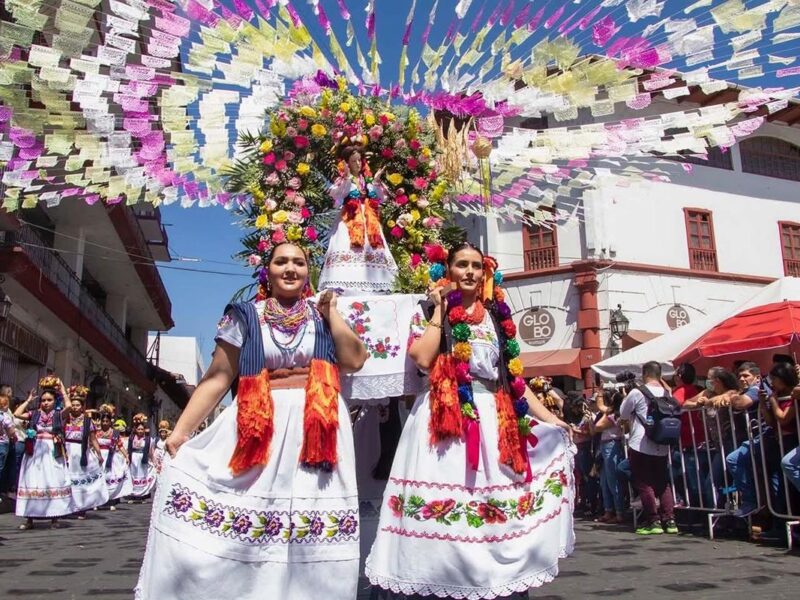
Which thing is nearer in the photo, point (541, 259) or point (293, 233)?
point (293, 233)

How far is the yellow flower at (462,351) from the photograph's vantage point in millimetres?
3820

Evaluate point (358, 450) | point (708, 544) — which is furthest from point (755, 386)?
point (358, 450)

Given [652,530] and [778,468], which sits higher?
[778,468]

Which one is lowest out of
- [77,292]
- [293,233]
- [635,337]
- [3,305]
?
[293,233]

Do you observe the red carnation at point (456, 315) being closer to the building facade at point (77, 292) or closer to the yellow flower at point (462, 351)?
the yellow flower at point (462, 351)

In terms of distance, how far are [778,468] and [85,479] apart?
33.0 ft

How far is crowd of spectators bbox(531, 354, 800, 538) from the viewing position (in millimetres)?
6910

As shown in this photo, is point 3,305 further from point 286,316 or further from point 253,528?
point 253,528

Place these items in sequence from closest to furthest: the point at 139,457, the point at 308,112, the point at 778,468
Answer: the point at 308,112 < the point at 778,468 < the point at 139,457

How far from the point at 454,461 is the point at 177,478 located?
3.99 ft

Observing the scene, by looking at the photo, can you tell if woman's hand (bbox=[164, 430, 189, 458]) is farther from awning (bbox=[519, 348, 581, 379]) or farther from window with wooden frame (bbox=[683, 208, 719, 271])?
window with wooden frame (bbox=[683, 208, 719, 271])

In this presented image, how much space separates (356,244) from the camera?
16.4 ft

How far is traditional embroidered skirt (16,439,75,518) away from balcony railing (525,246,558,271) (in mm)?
15311

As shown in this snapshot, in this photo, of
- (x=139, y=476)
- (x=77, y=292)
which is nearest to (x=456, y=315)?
(x=139, y=476)
